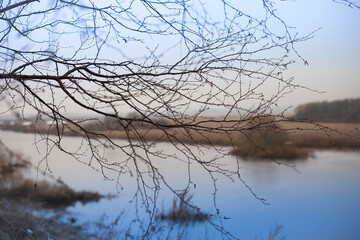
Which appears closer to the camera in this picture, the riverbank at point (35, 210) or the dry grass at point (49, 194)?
the riverbank at point (35, 210)

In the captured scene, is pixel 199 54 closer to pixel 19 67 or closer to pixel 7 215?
pixel 19 67

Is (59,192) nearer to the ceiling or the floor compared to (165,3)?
nearer to the floor

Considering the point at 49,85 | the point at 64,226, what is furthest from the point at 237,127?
the point at 64,226

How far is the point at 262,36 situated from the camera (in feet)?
11.0

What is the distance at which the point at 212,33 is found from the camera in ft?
10.9

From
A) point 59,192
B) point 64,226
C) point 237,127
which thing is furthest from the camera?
point 59,192

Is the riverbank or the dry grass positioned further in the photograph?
the dry grass

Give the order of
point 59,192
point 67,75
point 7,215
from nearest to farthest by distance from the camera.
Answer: point 67,75 → point 7,215 → point 59,192

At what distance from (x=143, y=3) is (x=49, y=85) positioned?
1.09 metres

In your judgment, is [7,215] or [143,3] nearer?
[143,3]

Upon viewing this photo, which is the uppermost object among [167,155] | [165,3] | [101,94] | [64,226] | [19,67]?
[165,3]

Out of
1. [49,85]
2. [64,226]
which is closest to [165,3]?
[49,85]

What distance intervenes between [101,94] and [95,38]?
62cm

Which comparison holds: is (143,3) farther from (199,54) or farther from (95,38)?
(199,54)
